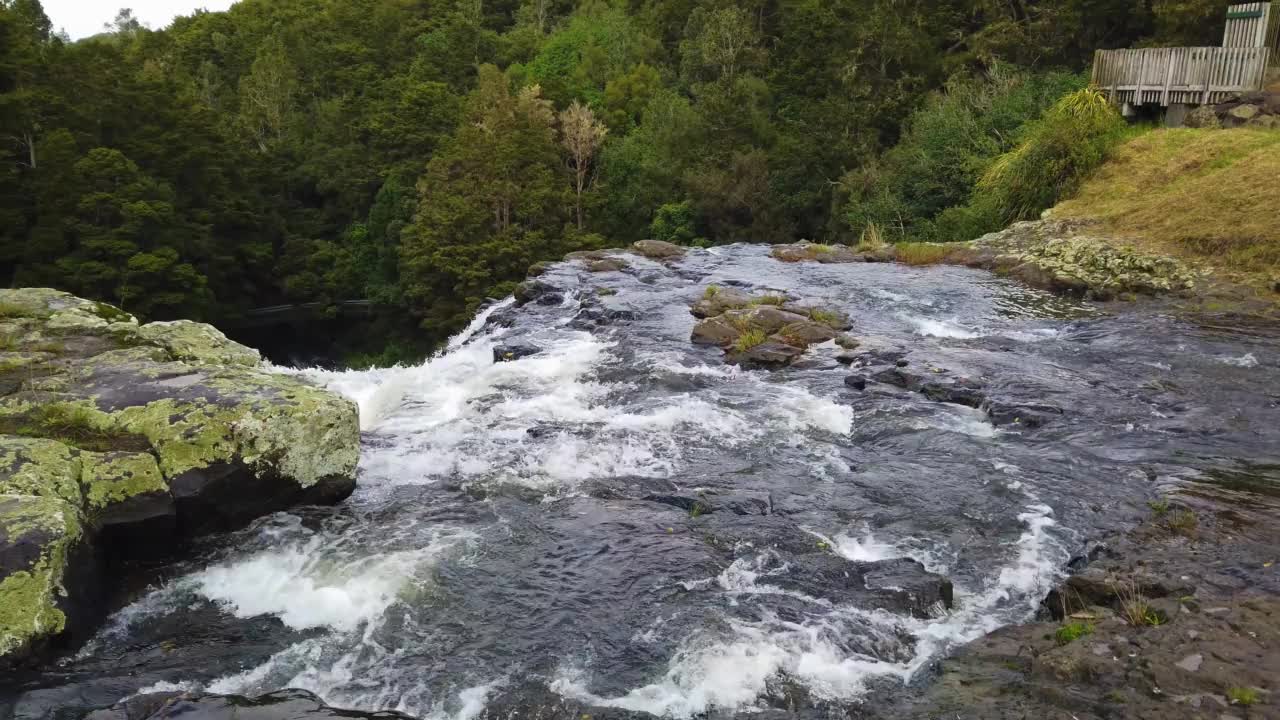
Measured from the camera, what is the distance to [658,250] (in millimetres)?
24422

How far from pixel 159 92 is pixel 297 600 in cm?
3911

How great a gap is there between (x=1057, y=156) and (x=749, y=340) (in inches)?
520

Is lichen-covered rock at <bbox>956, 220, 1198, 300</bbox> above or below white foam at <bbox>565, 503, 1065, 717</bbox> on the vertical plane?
above

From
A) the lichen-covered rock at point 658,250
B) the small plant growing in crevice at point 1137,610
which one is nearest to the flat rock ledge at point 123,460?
the small plant growing in crevice at point 1137,610

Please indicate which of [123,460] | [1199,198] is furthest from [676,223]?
[123,460]

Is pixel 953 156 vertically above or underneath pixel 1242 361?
above

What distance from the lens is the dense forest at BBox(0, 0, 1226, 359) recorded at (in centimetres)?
3081

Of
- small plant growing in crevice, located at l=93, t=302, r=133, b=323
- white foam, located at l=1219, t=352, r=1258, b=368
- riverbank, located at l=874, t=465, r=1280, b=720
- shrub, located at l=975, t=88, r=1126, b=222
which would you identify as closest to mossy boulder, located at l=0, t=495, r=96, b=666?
small plant growing in crevice, located at l=93, t=302, r=133, b=323

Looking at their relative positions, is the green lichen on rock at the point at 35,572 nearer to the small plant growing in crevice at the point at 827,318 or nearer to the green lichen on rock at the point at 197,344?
the green lichen on rock at the point at 197,344

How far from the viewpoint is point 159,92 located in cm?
3788

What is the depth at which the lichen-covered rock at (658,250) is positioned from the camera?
79.0ft

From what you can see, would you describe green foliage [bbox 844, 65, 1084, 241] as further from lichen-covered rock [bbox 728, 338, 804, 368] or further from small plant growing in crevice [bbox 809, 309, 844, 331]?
lichen-covered rock [bbox 728, 338, 804, 368]

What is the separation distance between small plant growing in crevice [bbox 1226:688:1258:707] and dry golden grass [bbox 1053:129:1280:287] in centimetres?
1252

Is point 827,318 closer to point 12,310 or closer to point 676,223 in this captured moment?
point 12,310
